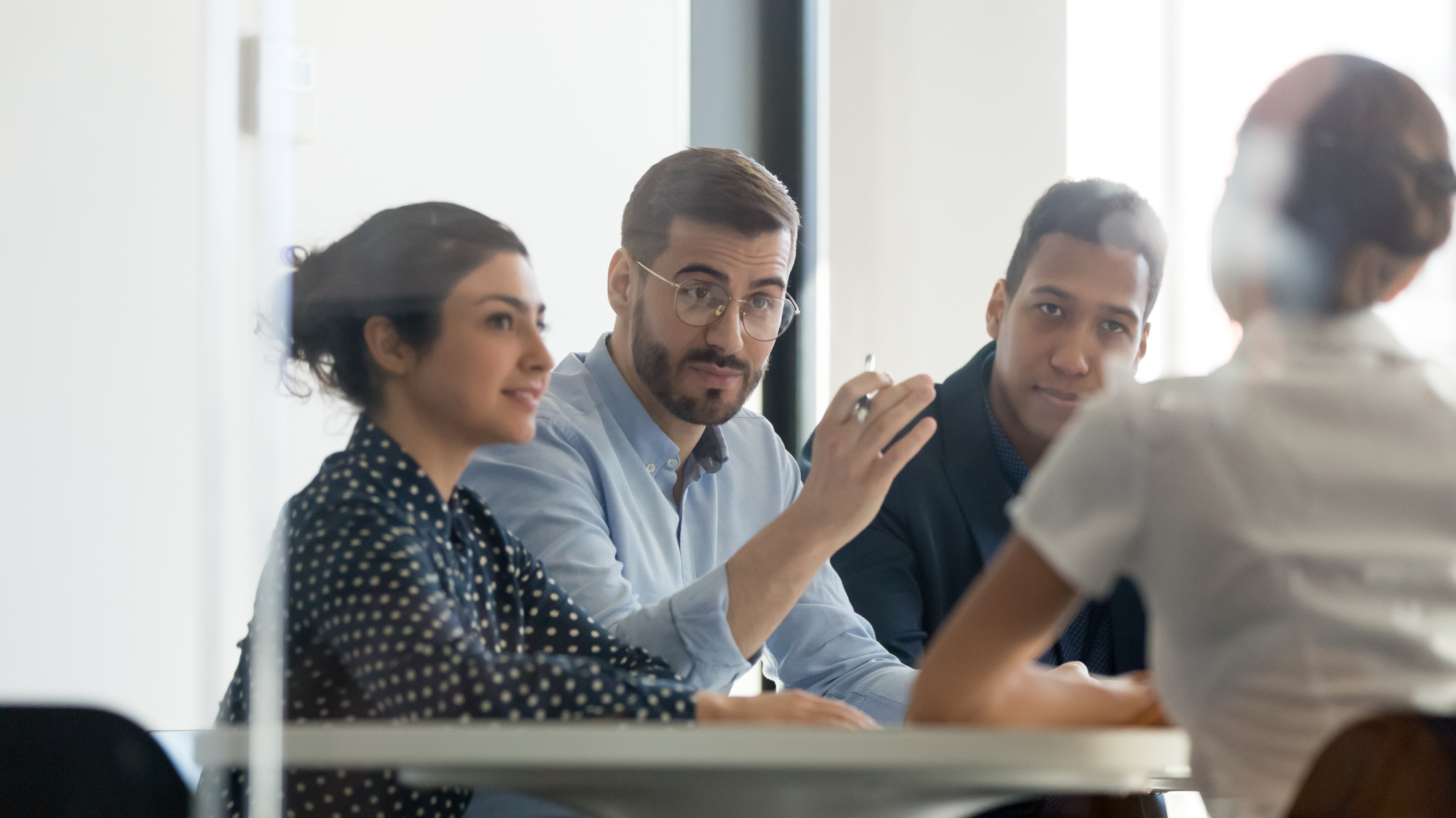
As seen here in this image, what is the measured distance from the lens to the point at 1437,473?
0.53 meters

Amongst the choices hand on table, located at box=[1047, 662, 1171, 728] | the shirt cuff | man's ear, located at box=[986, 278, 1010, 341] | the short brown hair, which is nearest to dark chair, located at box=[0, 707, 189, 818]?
the shirt cuff

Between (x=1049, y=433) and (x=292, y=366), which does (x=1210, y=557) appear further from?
(x=292, y=366)

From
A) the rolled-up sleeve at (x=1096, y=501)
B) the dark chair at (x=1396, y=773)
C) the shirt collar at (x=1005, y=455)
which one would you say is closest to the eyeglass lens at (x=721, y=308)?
the shirt collar at (x=1005, y=455)

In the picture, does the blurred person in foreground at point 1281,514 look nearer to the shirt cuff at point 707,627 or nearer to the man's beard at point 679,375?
the shirt cuff at point 707,627

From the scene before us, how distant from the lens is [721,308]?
1.26m

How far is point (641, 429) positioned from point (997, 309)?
0.39 meters

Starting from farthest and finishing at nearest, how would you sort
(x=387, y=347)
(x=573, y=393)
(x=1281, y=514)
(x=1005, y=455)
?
(x=573, y=393) → (x=1005, y=455) → (x=387, y=347) → (x=1281, y=514)

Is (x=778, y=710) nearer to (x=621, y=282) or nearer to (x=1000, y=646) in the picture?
(x=1000, y=646)

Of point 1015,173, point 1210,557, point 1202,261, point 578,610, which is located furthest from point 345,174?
point 1210,557

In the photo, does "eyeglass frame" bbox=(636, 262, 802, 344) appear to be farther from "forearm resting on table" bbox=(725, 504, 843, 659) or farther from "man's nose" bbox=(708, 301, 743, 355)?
"forearm resting on table" bbox=(725, 504, 843, 659)

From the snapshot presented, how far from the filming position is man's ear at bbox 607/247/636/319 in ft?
4.19

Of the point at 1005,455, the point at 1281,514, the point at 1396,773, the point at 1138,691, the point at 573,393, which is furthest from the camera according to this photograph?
the point at 573,393

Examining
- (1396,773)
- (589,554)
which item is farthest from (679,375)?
(1396,773)

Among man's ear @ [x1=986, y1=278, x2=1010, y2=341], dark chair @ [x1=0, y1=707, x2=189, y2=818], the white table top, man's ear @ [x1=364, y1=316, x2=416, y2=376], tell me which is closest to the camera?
the white table top
